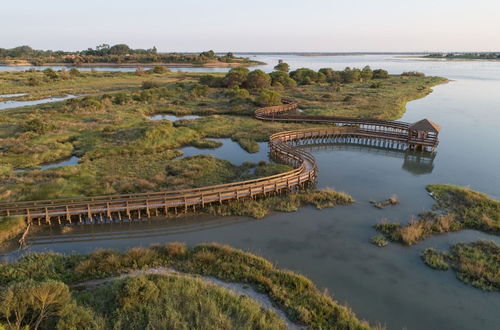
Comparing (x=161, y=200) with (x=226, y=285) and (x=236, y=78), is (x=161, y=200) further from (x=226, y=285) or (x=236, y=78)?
(x=236, y=78)

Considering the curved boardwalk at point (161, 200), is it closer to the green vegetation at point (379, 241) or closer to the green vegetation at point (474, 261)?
the green vegetation at point (379, 241)

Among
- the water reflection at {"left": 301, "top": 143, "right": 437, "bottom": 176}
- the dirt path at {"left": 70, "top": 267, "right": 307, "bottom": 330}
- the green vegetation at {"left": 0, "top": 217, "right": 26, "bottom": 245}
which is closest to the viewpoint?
the dirt path at {"left": 70, "top": 267, "right": 307, "bottom": 330}

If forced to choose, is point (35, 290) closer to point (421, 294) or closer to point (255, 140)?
point (421, 294)

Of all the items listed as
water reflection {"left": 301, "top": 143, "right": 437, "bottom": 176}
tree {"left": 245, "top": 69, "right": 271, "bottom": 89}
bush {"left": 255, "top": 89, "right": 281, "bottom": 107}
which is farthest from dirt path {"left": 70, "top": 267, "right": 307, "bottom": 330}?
tree {"left": 245, "top": 69, "right": 271, "bottom": 89}

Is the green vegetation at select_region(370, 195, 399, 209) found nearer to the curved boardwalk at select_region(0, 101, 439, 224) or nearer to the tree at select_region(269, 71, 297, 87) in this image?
the curved boardwalk at select_region(0, 101, 439, 224)

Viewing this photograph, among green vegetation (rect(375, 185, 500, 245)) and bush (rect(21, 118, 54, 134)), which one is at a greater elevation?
bush (rect(21, 118, 54, 134))

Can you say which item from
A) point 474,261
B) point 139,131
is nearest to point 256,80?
point 139,131

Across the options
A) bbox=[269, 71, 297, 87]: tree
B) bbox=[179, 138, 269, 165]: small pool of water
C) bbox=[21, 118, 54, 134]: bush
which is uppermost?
bbox=[269, 71, 297, 87]: tree

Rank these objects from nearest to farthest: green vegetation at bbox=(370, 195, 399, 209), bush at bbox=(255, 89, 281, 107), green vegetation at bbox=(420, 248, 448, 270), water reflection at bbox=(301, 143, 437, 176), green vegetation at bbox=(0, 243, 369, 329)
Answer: green vegetation at bbox=(0, 243, 369, 329), green vegetation at bbox=(420, 248, 448, 270), green vegetation at bbox=(370, 195, 399, 209), water reflection at bbox=(301, 143, 437, 176), bush at bbox=(255, 89, 281, 107)
